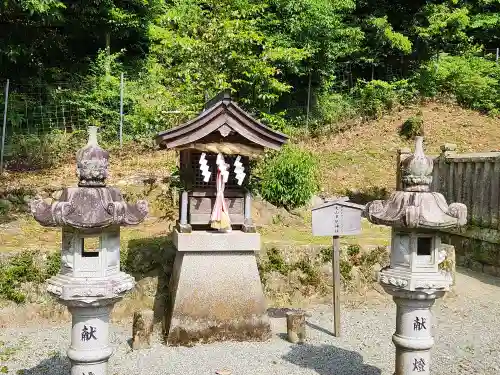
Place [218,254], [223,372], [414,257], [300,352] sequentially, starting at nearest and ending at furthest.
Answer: [414,257], [223,372], [300,352], [218,254]

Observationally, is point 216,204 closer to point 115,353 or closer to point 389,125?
point 115,353

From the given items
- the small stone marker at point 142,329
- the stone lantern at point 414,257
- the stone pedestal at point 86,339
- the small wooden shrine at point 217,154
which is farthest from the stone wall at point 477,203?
the stone pedestal at point 86,339

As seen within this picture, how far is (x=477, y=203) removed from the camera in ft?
34.7

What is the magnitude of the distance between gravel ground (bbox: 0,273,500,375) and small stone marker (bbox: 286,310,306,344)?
4.7 inches

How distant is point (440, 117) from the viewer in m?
19.3

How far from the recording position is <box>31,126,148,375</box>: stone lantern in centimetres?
429

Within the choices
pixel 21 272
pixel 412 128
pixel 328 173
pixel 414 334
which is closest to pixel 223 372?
pixel 414 334

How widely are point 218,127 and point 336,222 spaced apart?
2.20m

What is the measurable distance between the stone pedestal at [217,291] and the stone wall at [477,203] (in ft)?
13.6

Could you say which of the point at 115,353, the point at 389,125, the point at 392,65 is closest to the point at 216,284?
the point at 115,353

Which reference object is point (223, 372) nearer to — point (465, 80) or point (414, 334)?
point (414, 334)

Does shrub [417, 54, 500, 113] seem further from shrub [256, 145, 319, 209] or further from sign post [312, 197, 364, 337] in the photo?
sign post [312, 197, 364, 337]

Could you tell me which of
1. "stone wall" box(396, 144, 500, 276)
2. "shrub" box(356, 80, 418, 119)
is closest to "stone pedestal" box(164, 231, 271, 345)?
"stone wall" box(396, 144, 500, 276)

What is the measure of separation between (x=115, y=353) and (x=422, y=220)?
4278mm
